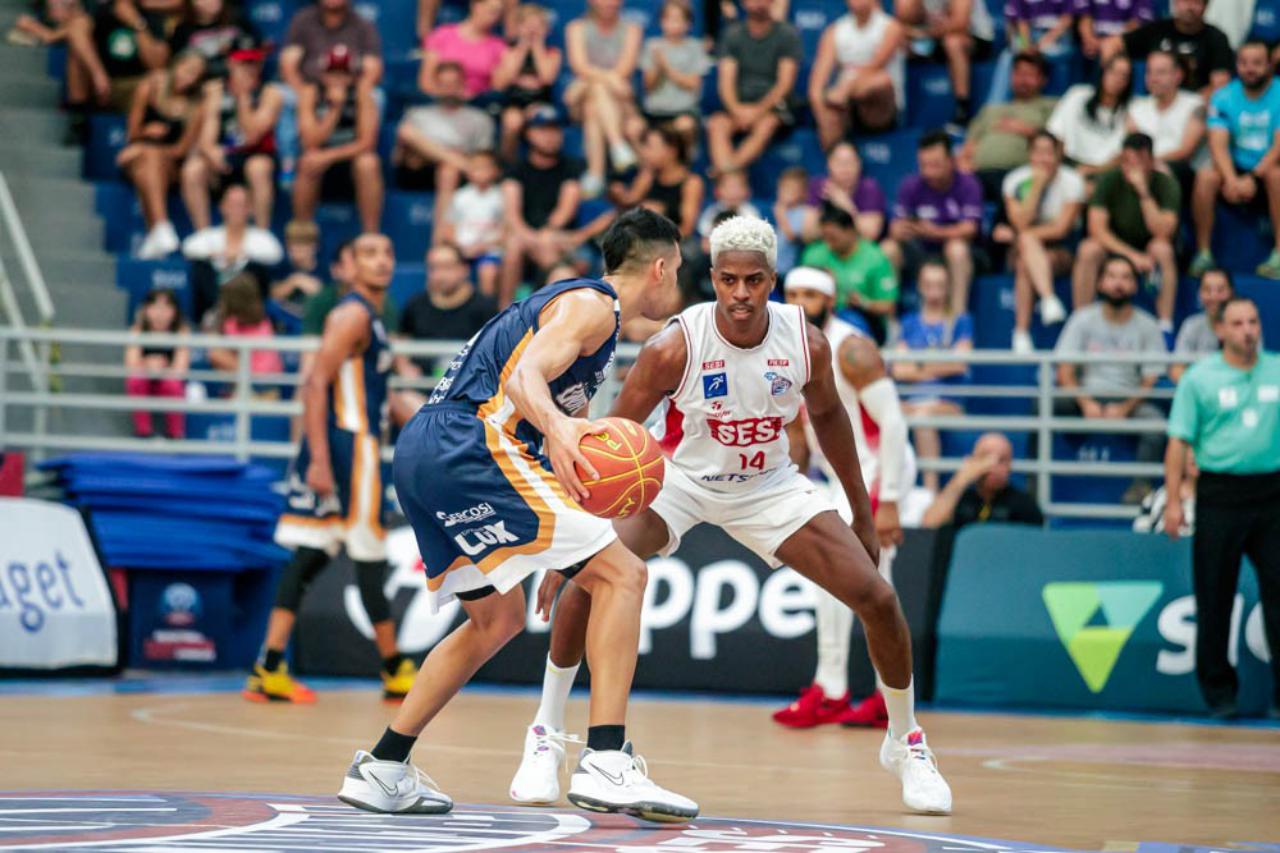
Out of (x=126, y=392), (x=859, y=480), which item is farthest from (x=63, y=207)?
(x=859, y=480)

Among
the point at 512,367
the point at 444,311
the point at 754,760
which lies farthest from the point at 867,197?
the point at 512,367

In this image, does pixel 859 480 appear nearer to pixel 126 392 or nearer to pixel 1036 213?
pixel 1036 213

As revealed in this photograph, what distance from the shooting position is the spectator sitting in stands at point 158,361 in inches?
657

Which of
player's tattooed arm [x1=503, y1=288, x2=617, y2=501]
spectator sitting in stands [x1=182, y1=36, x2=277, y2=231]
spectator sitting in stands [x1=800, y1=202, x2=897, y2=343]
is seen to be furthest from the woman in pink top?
player's tattooed arm [x1=503, y1=288, x2=617, y2=501]

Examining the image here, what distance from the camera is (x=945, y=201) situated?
16.4 meters

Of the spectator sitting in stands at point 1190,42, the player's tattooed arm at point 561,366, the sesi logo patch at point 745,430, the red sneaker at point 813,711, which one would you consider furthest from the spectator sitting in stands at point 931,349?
the player's tattooed arm at point 561,366

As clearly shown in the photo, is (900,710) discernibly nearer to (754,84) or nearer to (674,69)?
(754,84)

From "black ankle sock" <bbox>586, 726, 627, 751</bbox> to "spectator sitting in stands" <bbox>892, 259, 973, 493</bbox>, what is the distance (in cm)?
815

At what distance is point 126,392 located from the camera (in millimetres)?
18266

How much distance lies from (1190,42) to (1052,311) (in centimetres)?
290

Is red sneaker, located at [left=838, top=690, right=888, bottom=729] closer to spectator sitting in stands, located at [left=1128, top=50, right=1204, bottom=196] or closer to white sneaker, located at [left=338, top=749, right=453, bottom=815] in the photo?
white sneaker, located at [left=338, top=749, right=453, bottom=815]

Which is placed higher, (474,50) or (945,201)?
(474,50)

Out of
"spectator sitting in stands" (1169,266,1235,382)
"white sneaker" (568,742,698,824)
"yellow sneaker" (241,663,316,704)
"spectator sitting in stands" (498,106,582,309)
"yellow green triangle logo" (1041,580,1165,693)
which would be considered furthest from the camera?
"spectator sitting in stands" (498,106,582,309)

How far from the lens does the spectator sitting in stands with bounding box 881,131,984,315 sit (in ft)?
53.2
